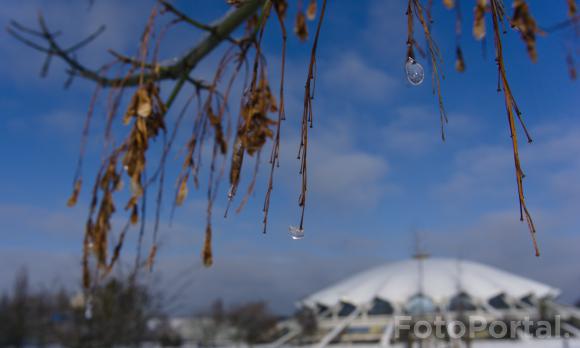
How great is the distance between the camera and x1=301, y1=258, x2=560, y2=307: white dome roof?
40.2 m

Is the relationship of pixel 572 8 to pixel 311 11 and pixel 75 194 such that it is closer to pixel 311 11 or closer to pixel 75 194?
pixel 311 11

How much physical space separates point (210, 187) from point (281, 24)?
0.37 meters

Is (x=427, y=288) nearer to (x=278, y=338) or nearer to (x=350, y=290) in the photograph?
(x=350, y=290)

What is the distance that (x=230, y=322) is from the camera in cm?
4219

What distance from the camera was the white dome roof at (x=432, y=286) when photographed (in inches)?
1581

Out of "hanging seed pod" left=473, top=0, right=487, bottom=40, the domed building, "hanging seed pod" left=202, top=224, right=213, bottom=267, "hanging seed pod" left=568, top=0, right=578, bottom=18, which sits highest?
"hanging seed pod" left=568, top=0, right=578, bottom=18

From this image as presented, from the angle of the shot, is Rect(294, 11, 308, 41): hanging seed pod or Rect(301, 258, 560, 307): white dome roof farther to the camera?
Rect(301, 258, 560, 307): white dome roof

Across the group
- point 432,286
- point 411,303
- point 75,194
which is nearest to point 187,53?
point 75,194

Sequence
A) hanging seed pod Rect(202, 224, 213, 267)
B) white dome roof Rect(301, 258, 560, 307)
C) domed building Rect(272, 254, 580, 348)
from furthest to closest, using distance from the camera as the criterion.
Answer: white dome roof Rect(301, 258, 560, 307), domed building Rect(272, 254, 580, 348), hanging seed pod Rect(202, 224, 213, 267)

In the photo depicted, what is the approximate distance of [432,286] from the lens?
4156 cm

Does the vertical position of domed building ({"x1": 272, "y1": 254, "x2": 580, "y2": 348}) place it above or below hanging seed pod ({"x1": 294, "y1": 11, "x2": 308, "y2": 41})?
below

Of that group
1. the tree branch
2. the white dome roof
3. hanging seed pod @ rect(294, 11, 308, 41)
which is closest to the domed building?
the white dome roof

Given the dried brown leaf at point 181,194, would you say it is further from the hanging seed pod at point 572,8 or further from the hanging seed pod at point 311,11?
the hanging seed pod at point 572,8

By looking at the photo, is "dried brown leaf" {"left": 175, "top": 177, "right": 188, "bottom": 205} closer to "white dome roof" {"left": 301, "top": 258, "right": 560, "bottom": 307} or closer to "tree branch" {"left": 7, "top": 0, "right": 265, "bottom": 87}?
"tree branch" {"left": 7, "top": 0, "right": 265, "bottom": 87}
